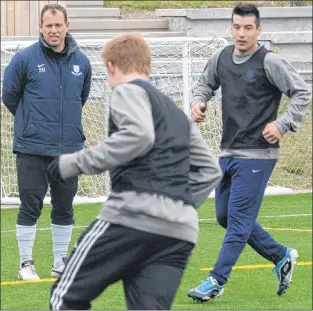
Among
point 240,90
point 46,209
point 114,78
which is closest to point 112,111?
point 114,78


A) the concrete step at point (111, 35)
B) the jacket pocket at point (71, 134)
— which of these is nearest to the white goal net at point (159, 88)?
the concrete step at point (111, 35)

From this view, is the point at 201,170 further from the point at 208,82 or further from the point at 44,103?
the point at 44,103

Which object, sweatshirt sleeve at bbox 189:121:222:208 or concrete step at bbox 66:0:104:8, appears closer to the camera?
sweatshirt sleeve at bbox 189:121:222:208

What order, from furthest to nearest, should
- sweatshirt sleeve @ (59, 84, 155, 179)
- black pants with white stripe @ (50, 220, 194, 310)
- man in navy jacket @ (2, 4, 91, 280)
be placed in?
man in navy jacket @ (2, 4, 91, 280), black pants with white stripe @ (50, 220, 194, 310), sweatshirt sleeve @ (59, 84, 155, 179)

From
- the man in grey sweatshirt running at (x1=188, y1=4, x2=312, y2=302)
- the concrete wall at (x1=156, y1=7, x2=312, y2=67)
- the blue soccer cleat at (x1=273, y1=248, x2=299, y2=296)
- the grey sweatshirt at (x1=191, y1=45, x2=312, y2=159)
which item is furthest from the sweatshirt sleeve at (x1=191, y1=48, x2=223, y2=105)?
the concrete wall at (x1=156, y1=7, x2=312, y2=67)

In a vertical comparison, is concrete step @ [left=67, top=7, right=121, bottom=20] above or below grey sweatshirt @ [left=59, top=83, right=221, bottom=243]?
below

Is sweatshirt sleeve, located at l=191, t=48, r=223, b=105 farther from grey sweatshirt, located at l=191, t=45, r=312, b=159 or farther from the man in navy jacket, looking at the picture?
the man in navy jacket

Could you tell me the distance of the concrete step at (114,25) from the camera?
18.9 m

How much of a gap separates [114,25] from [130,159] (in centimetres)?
1380

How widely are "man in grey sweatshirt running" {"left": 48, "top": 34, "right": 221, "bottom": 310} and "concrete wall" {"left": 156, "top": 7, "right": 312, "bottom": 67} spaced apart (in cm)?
1261

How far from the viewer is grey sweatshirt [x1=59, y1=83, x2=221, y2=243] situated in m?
5.20

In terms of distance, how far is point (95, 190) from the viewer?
1363 centimetres

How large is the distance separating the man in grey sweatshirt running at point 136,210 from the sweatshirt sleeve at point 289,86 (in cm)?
233

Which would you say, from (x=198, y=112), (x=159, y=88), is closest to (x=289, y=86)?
(x=198, y=112)
